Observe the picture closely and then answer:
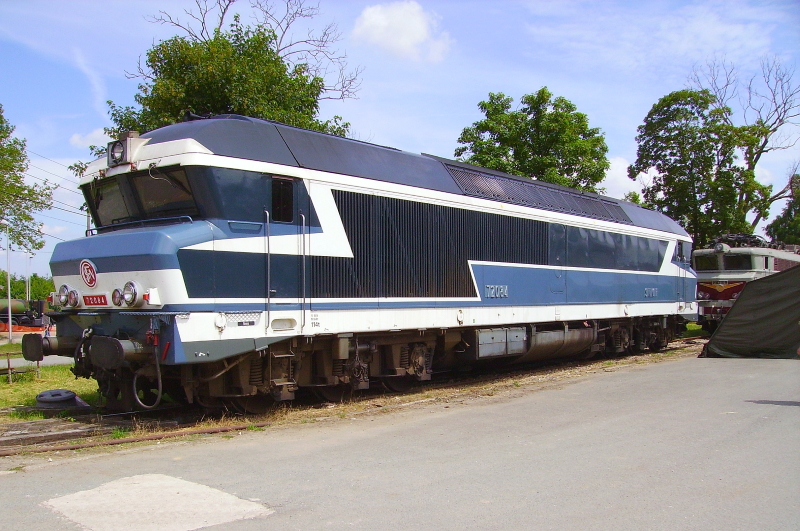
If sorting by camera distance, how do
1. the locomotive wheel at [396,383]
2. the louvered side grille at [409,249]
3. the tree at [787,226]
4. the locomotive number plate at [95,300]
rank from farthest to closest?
the tree at [787,226] < the locomotive wheel at [396,383] < the louvered side grille at [409,249] < the locomotive number plate at [95,300]

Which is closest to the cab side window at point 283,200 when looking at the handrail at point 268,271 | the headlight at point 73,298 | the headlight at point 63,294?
the handrail at point 268,271

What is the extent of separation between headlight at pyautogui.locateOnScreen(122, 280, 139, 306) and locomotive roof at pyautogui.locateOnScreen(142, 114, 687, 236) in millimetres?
1873

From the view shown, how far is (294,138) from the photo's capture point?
9094 millimetres

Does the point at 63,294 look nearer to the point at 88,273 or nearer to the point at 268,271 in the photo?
the point at 88,273

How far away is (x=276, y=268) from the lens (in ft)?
27.5

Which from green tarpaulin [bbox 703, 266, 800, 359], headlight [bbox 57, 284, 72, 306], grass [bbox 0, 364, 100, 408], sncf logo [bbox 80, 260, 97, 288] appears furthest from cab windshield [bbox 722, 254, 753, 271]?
headlight [bbox 57, 284, 72, 306]

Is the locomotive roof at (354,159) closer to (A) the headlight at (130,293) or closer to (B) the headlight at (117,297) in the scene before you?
(A) the headlight at (130,293)

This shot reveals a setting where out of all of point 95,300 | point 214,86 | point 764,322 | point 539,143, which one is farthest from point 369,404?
point 539,143

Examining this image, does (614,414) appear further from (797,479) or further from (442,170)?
(442,170)

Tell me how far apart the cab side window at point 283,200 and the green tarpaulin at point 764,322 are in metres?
13.5

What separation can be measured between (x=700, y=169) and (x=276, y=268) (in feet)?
83.4

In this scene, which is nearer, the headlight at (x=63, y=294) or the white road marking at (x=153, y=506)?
the white road marking at (x=153, y=506)

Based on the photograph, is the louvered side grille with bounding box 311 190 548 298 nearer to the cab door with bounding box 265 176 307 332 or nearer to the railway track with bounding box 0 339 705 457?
the cab door with bounding box 265 176 307 332

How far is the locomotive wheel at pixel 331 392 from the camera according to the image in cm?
1003
